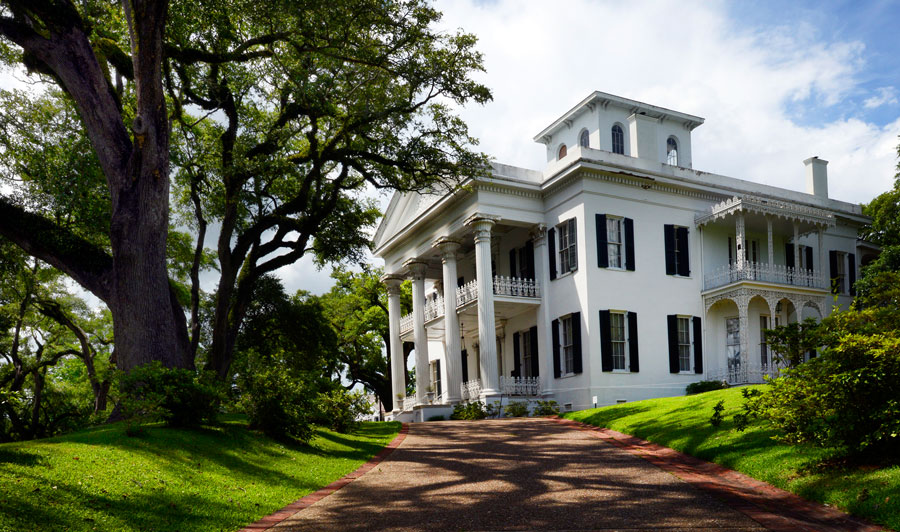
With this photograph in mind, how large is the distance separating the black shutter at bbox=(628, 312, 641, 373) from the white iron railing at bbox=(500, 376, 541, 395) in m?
3.44

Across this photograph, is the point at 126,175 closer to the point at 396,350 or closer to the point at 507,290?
the point at 507,290

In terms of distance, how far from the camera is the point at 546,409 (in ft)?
73.8

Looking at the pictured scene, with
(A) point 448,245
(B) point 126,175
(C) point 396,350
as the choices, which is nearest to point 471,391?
(A) point 448,245

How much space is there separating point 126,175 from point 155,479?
7.73 m

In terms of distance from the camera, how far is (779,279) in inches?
992

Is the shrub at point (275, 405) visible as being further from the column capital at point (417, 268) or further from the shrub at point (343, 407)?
the column capital at point (417, 268)

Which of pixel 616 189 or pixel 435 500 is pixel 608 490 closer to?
pixel 435 500

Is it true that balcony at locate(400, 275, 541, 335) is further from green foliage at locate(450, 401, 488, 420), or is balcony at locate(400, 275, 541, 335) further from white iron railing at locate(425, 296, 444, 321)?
green foliage at locate(450, 401, 488, 420)

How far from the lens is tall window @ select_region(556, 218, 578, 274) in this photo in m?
23.9

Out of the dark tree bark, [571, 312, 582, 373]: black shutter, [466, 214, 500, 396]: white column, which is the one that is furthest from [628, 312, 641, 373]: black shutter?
the dark tree bark

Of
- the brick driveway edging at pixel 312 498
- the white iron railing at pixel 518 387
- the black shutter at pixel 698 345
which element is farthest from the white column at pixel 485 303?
the brick driveway edging at pixel 312 498

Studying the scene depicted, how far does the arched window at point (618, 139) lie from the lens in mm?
28641

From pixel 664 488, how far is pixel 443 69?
40.4 ft

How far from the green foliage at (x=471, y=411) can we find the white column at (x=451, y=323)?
5.16 feet
